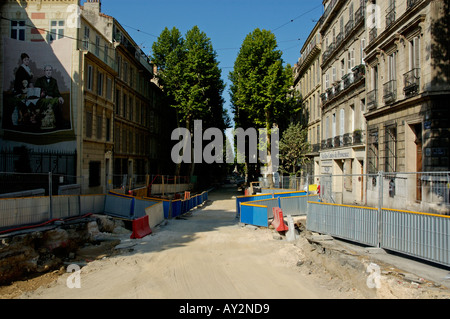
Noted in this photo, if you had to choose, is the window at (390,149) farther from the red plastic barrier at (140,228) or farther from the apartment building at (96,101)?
the apartment building at (96,101)

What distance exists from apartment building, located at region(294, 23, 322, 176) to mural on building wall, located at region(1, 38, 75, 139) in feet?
76.5

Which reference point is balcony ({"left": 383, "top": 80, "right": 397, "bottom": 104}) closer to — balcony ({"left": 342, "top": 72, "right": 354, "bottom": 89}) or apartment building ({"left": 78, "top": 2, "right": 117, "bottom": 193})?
balcony ({"left": 342, "top": 72, "right": 354, "bottom": 89})

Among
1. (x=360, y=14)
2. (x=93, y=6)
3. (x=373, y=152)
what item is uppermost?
(x=93, y=6)

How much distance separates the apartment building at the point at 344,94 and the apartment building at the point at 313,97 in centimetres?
239

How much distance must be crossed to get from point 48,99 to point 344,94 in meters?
21.4

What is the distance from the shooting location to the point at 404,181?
404 inches

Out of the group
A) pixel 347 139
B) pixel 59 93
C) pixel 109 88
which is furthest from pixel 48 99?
pixel 347 139

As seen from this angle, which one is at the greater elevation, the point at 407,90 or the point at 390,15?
the point at 390,15

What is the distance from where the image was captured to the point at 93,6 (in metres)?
30.4

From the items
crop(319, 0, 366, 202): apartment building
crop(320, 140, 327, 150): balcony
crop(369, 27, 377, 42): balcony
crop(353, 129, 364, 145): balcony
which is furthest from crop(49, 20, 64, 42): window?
crop(320, 140, 327, 150): balcony

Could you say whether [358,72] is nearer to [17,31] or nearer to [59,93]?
[59,93]

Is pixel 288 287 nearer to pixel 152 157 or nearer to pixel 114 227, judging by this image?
Answer: pixel 114 227

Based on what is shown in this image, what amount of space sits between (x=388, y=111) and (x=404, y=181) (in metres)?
9.47
